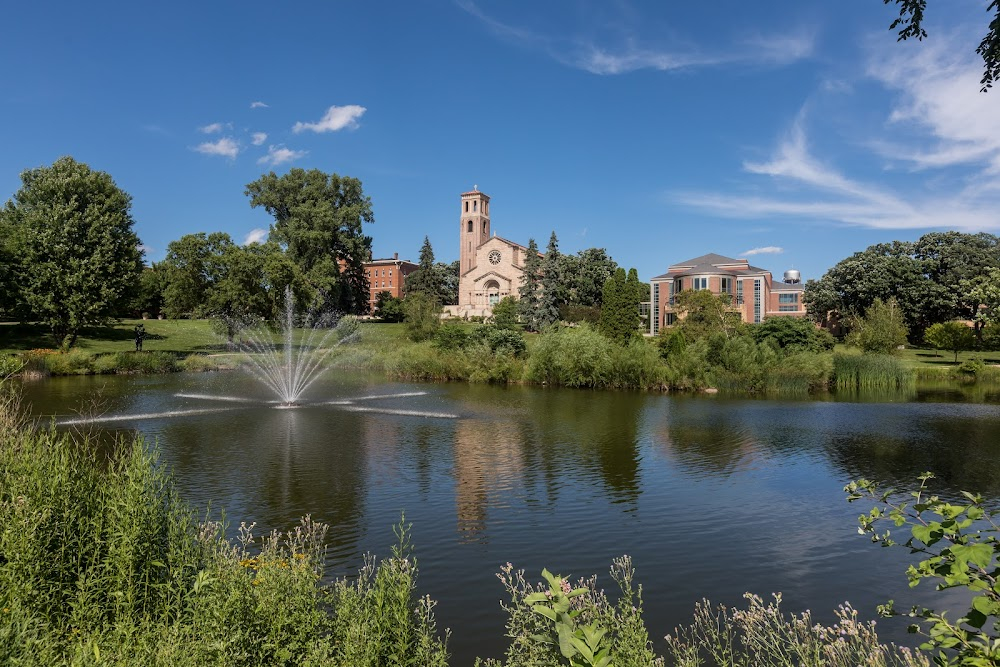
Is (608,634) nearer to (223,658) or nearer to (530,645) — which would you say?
(530,645)

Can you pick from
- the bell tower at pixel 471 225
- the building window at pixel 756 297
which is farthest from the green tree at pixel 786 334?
the bell tower at pixel 471 225

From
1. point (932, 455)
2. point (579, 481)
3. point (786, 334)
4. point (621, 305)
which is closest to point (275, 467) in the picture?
point (579, 481)

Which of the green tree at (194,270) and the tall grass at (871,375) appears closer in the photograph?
the tall grass at (871,375)

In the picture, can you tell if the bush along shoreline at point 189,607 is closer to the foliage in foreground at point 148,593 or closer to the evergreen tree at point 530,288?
the foliage in foreground at point 148,593

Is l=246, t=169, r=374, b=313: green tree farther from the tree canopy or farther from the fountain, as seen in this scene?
the tree canopy

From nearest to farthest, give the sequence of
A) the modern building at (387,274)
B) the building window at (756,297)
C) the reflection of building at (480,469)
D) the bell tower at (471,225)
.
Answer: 1. the reflection of building at (480,469)
2. the building window at (756,297)
3. the bell tower at (471,225)
4. the modern building at (387,274)

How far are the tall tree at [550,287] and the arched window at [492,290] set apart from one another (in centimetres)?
2546

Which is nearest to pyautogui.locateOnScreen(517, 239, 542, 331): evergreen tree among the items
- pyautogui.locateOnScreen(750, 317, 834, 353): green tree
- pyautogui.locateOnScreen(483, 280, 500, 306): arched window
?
pyautogui.locateOnScreen(483, 280, 500, 306): arched window

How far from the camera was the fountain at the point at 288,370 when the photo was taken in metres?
23.8

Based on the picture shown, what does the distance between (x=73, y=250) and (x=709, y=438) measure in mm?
44226

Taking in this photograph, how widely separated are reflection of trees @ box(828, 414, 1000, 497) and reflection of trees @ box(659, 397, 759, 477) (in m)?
2.61

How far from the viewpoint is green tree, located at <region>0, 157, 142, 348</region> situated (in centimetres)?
4191

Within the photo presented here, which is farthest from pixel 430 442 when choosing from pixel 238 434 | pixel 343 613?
pixel 343 613

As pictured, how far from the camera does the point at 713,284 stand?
6969cm
